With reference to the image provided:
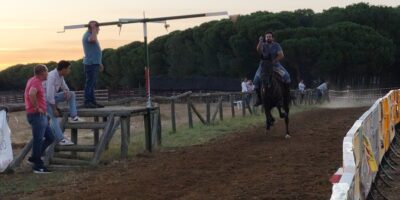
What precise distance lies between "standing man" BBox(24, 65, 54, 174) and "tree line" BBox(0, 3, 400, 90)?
50.3 m

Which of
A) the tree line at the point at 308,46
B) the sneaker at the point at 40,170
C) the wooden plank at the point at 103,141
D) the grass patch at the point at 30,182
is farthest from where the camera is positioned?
the tree line at the point at 308,46

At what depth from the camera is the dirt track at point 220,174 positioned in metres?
8.65

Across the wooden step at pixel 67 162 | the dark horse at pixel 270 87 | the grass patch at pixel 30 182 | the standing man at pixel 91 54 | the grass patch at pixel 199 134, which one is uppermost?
the standing man at pixel 91 54

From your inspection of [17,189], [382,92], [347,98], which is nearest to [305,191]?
[17,189]

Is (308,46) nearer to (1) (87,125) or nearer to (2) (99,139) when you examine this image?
(2) (99,139)

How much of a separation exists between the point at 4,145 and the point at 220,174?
4.39 meters

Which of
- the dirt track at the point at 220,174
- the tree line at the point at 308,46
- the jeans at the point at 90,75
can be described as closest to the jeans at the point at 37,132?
the dirt track at the point at 220,174

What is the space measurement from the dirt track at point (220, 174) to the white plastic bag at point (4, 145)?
139 cm

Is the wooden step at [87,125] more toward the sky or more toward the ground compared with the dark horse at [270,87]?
more toward the ground

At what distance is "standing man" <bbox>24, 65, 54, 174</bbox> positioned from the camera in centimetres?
1117

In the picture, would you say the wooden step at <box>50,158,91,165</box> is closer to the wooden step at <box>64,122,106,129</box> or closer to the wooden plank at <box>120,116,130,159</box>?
the wooden step at <box>64,122,106,129</box>

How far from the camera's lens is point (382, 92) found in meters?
57.4

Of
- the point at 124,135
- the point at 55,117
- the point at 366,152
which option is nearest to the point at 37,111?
the point at 55,117

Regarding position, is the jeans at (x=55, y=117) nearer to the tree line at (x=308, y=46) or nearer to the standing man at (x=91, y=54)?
the standing man at (x=91, y=54)
